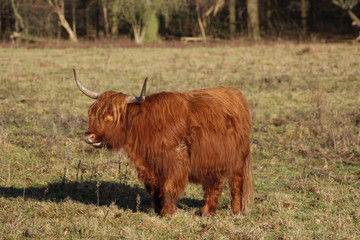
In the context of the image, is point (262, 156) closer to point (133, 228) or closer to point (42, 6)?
point (133, 228)

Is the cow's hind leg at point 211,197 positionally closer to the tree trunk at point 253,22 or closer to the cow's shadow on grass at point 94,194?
the cow's shadow on grass at point 94,194

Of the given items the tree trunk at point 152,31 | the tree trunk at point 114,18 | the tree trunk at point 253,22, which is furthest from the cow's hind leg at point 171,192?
the tree trunk at point 152,31

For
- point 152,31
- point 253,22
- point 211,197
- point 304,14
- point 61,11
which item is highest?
point 61,11

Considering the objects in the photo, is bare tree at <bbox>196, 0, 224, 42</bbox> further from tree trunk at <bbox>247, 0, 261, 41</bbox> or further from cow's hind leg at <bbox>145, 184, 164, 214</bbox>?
cow's hind leg at <bbox>145, 184, 164, 214</bbox>

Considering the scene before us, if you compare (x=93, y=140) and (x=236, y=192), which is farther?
(x=236, y=192)

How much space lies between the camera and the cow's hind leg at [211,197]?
5.43 metres

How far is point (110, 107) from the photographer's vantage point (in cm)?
493

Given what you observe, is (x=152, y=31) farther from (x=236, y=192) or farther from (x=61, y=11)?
(x=236, y=192)

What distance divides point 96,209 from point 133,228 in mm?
775

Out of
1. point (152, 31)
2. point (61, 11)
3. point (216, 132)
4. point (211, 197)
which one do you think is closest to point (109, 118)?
point (216, 132)

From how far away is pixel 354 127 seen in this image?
9523 millimetres

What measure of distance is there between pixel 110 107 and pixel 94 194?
5.66 feet

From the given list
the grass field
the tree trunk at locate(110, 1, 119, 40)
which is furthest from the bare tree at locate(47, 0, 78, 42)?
the grass field

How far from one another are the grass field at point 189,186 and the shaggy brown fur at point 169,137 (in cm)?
43
